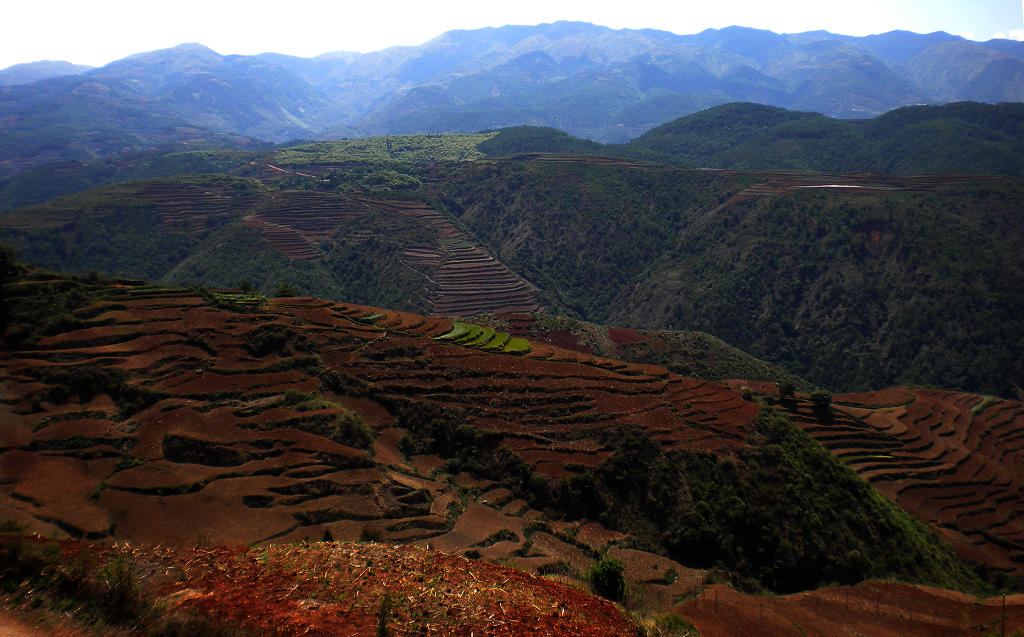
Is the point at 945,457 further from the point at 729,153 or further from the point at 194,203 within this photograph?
the point at 729,153

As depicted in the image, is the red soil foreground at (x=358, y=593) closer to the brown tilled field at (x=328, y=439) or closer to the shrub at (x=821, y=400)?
the brown tilled field at (x=328, y=439)

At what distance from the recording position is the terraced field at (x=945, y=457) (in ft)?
125

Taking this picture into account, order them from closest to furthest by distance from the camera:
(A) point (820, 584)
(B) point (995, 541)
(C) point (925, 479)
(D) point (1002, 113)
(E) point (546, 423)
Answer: (A) point (820, 584)
(E) point (546, 423)
(B) point (995, 541)
(C) point (925, 479)
(D) point (1002, 113)

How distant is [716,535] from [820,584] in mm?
5895

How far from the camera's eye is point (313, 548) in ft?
55.7

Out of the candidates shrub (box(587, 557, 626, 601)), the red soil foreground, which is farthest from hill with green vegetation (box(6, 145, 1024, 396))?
the red soil foreground

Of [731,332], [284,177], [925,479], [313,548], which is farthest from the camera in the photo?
[284,177]

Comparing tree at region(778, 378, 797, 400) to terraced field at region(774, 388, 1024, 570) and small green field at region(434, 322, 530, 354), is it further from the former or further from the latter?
small green field at region(434, 322, 530, 354)

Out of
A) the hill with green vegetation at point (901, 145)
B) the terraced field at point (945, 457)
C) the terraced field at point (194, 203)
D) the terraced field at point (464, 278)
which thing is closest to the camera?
the terraced field at point (945, 457)

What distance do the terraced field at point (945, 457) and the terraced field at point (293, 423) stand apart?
15.8 meters

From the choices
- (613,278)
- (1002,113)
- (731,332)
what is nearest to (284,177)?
(613,278)

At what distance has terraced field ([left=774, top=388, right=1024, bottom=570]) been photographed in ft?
125

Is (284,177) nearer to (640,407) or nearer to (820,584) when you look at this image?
(640,407)

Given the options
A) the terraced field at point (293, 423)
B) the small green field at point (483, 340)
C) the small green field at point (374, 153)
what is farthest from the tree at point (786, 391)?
the small green field at point (374, 153)
